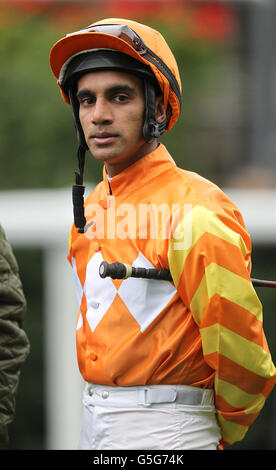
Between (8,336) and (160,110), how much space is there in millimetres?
1004

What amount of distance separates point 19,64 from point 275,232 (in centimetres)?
253

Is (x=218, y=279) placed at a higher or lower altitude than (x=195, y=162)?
higher

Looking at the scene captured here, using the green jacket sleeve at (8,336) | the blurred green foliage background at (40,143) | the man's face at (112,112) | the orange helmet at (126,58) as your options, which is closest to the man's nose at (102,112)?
the man's face at (112,112)

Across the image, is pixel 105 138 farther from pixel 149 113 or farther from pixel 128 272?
pixel 128 272

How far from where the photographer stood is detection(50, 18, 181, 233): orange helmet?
293 cm

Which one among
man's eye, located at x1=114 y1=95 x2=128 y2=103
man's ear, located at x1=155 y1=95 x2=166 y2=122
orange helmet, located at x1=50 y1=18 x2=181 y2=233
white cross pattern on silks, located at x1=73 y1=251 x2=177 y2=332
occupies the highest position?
orange helmet, located at x1=50 y1=18 x2=181 y2=233

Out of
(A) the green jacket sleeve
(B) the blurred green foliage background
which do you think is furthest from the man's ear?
(B) the blurred green foliage background

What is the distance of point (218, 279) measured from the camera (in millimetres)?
2838

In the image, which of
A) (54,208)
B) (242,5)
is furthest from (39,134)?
(242,5)

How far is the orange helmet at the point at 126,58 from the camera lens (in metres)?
2.93

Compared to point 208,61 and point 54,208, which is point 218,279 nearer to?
point 54,208

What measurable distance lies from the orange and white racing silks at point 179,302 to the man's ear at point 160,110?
0.14 m

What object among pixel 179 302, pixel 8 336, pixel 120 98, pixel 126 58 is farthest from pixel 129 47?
pixel 8 336

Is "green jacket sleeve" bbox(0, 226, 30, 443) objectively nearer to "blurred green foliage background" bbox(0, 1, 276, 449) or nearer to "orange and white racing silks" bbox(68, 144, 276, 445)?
"orange and white racing silks" bbox(68, 144, 276, 445)
